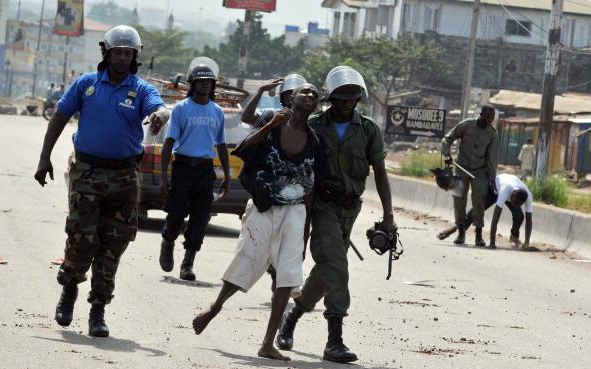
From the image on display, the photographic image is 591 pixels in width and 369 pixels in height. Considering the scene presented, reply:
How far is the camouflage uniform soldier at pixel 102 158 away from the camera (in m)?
9.31

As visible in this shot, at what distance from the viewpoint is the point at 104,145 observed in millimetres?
9344

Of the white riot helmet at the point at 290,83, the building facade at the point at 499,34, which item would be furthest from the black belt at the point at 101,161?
the building facade at the point at 499,34

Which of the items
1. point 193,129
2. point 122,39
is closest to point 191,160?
point 193,129

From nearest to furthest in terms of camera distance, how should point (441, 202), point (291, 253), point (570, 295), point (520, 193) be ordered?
1. point (291, 253)
2. point (570, 295)
3. point (520, 193)
4. point (441, 202)

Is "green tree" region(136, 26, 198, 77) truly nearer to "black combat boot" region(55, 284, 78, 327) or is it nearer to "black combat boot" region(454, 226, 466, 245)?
"black combat boot" region(454, 226, 466, 245)

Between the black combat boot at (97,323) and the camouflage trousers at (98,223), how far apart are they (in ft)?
0.20

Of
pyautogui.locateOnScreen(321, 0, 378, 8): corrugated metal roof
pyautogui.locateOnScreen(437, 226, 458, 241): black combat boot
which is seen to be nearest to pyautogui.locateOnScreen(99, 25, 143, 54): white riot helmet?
pyautogui.locateOnScreen(437, 226, 458, 241): black combat boot

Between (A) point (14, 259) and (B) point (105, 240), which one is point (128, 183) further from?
(A) point (14, 259)

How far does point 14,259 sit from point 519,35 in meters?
85.5

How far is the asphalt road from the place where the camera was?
887 centimetres

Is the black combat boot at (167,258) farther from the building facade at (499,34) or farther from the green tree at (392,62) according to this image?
the building facade at (499,34)

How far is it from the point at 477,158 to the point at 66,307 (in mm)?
11297

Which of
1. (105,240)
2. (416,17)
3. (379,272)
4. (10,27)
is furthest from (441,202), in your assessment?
(10,27)

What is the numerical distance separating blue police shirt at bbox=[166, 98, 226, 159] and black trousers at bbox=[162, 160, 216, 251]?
5.7 inches
